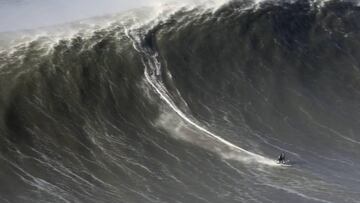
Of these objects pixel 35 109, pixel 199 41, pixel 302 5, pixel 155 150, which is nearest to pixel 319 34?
pixel 302 5

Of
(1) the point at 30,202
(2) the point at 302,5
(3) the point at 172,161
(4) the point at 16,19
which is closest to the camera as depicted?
(1) the point at 30,202

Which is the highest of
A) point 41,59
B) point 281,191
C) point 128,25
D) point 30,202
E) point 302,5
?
point 302,5

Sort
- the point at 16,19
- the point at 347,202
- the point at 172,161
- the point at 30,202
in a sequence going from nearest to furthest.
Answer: the point at 30,202 → the point at 347,202 → the point at 172,161 → the point at 16,19

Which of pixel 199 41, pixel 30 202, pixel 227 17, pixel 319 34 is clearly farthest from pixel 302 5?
pixel 30 202

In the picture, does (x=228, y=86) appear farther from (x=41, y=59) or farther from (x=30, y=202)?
(x=30, y=202)

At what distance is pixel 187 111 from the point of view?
82.3 feet

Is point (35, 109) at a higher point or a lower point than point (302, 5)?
lower

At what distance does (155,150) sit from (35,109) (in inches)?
180

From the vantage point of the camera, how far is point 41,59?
25734 millimetres

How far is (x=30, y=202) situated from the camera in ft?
63.1

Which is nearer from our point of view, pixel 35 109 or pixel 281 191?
pixel 281 191

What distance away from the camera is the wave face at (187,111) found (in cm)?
2097

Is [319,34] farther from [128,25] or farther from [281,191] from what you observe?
[281,191]

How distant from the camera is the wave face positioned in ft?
68.8
